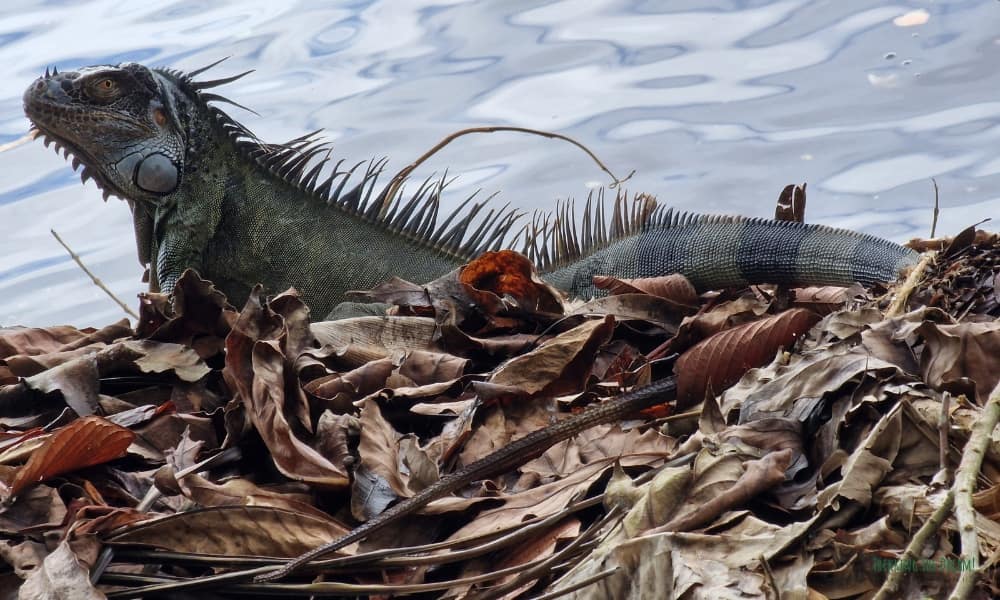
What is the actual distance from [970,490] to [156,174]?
3.42 metres

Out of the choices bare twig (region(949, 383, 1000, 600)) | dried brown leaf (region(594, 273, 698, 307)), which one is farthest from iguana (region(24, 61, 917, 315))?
bare twig (region(949, 383, 1000, 600))

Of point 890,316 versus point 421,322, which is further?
point 421,322

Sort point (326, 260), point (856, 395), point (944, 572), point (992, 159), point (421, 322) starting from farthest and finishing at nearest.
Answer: point (992, 159) → point (326, 260) → point (421, 322) → point (856, 395) → point (944, 572)

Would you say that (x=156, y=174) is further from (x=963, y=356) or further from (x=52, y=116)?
(x=963, y=356)

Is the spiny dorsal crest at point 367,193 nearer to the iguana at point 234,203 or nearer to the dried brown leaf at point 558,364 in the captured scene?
the iguana at point 234,203

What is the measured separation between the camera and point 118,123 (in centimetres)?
393

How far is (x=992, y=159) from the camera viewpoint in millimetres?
5875

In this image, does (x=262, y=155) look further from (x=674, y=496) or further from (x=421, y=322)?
(x=674, y=496)

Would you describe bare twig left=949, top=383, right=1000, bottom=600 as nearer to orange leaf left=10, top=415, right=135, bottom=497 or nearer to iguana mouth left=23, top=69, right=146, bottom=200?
orange leaf left=10, top=415, right=135, bottom=497

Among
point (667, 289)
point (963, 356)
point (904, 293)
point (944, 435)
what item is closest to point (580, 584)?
point (944, 435)

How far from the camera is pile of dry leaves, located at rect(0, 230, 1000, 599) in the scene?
1276mm

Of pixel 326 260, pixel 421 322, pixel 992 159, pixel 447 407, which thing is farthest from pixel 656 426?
pixel 992 159

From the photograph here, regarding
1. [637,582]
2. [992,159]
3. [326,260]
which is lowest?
[992,159]

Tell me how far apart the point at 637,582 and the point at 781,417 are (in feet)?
1.29
